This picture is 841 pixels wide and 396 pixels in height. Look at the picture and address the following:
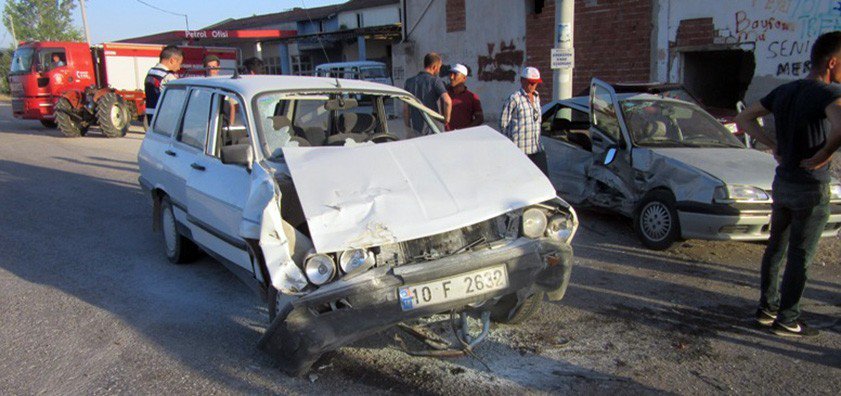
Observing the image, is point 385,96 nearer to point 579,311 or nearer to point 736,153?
point 579,311

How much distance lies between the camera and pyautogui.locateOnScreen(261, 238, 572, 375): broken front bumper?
10.2ft

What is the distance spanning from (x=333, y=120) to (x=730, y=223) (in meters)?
3.56

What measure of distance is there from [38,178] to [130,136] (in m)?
7.52

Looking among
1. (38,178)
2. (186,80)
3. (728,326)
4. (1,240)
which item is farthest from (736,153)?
(38,178)

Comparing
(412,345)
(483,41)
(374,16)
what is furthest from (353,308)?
(374,16)

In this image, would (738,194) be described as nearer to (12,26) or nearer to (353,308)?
(353,308)

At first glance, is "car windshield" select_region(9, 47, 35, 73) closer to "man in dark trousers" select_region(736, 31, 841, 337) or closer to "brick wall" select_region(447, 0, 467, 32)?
"brick wall" select_region(447, 0, 467, 32)

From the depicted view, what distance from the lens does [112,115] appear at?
16562mm

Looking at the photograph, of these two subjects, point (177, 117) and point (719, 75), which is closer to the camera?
point (177, 117)

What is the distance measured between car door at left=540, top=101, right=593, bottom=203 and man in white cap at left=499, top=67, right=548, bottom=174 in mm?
1154

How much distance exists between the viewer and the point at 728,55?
13.5 meters

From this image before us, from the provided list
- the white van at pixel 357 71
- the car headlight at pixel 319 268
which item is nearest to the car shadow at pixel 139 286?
the car headlight at pixel 319 268

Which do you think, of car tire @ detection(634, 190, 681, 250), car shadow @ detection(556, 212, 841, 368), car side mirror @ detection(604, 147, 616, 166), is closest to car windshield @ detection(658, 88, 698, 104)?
car side mirror @ detection(604, 147, 616, 166)

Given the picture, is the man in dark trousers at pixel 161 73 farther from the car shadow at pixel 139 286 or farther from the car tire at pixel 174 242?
the car tire at pixel 174 242
